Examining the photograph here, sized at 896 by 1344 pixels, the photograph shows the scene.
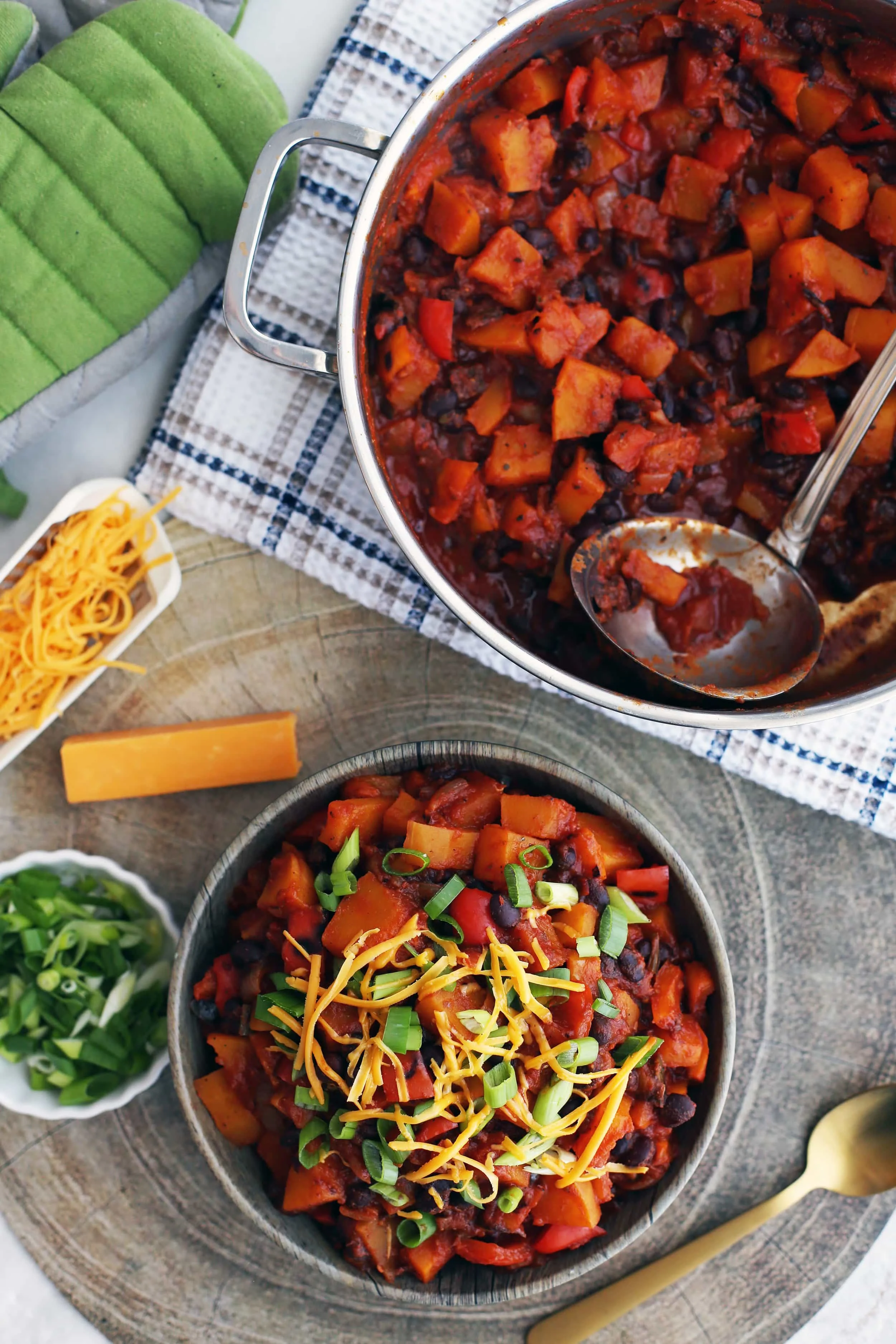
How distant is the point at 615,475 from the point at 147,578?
124cm

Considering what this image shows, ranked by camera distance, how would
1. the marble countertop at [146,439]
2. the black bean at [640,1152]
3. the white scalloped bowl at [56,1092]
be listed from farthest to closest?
the marble countertop at [146,439]
the white scalloped bowl at [56,1092]
the black bean at [640,1152]

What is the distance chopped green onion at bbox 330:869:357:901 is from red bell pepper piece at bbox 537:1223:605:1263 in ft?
2.85

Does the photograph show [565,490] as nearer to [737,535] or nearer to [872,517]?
[737,535]

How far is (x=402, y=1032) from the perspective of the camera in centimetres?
199

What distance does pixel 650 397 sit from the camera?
2271 millimetres

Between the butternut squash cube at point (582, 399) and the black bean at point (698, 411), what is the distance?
0.54ft

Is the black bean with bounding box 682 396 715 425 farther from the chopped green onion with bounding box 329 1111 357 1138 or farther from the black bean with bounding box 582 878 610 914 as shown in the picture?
the chopped green onion with bounding box 329 1111 357 1138

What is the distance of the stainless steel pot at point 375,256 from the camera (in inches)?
80.4

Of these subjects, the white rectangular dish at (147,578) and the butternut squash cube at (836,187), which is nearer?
the butternut squash cube at (836,187)

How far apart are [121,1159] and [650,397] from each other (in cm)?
238

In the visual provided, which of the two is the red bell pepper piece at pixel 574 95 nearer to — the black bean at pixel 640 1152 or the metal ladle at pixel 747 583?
the metal ladle at pixel 747 583

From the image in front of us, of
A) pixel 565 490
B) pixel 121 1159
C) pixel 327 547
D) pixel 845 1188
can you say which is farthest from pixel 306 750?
pixel 845 1188

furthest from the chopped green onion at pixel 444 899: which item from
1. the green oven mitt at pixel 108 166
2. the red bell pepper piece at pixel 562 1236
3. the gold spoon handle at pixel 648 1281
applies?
the green oven mitt at pixel 108 166

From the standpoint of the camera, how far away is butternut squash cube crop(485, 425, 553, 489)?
228 centimetres
